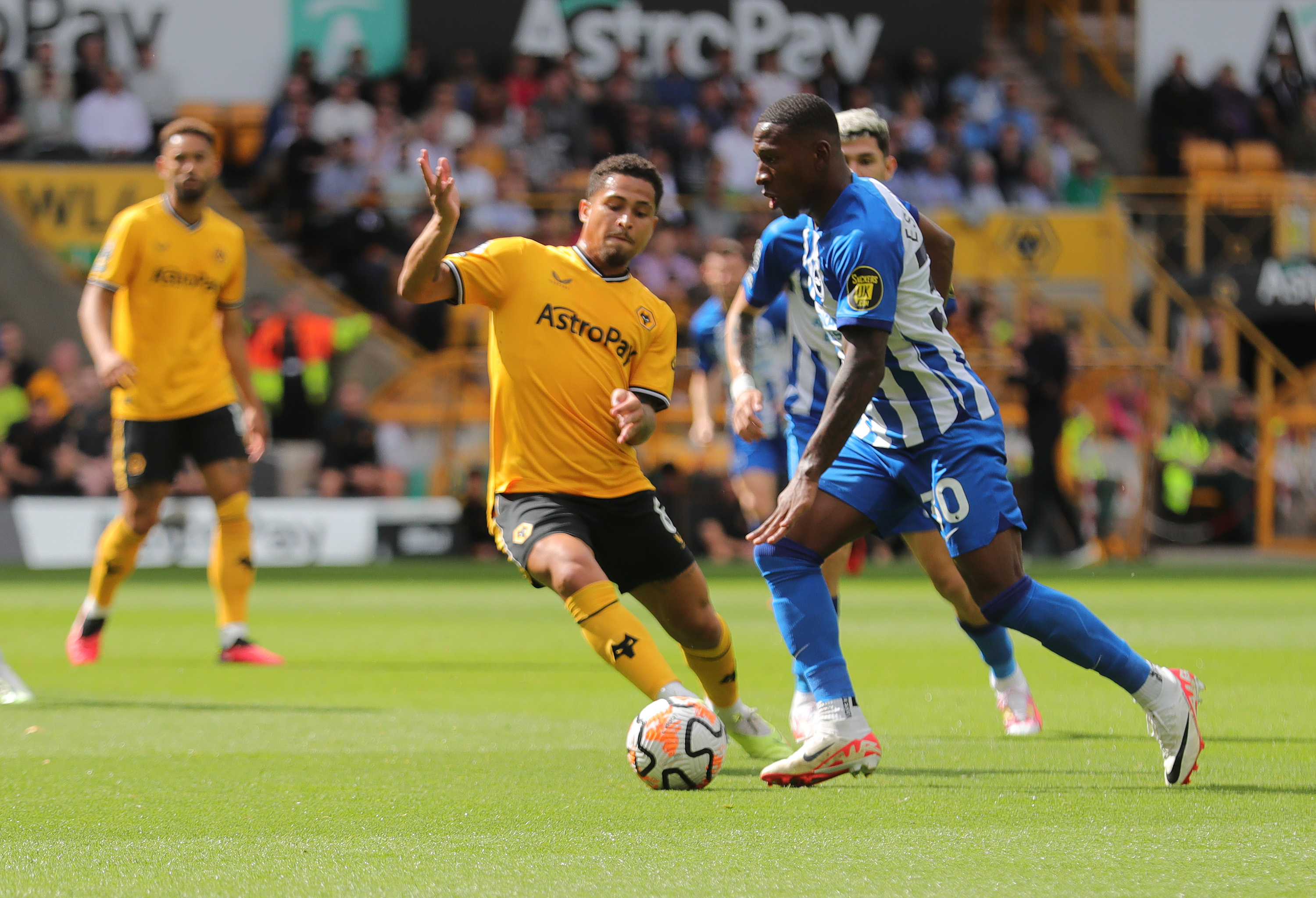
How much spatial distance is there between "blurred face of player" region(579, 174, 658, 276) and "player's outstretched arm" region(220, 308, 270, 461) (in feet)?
12.4

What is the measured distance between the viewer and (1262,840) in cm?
405

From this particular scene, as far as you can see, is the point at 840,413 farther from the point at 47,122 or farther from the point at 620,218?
the point at 47,122

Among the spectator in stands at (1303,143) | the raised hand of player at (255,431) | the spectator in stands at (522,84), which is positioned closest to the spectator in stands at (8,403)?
the spectator in stands at (522,84)

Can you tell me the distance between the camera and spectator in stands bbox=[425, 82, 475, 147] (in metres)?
22.7

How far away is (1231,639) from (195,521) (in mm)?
10833

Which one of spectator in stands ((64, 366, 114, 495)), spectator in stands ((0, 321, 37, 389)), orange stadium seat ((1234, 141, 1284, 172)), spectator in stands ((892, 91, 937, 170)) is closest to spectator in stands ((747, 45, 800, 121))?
spectator in stands ((892, 91, 937, 170))

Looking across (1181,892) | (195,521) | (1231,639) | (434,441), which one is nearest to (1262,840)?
(1181,892)

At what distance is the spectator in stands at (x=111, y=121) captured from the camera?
70.9 feet

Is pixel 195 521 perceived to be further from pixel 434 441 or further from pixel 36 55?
pixel 36 55

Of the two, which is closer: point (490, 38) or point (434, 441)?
point (434, 441)

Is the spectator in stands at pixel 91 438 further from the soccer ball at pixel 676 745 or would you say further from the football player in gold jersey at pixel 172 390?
the soccer ball at pixel 676 745

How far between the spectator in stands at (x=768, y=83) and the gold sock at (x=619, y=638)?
2019 centimetres

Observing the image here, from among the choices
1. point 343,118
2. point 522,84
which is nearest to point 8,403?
point 343,118

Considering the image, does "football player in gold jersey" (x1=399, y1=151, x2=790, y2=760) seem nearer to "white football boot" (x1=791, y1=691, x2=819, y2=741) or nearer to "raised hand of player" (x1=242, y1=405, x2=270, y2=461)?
"white football boot" (x1=791, y1=691, x2=819, y2=741)
